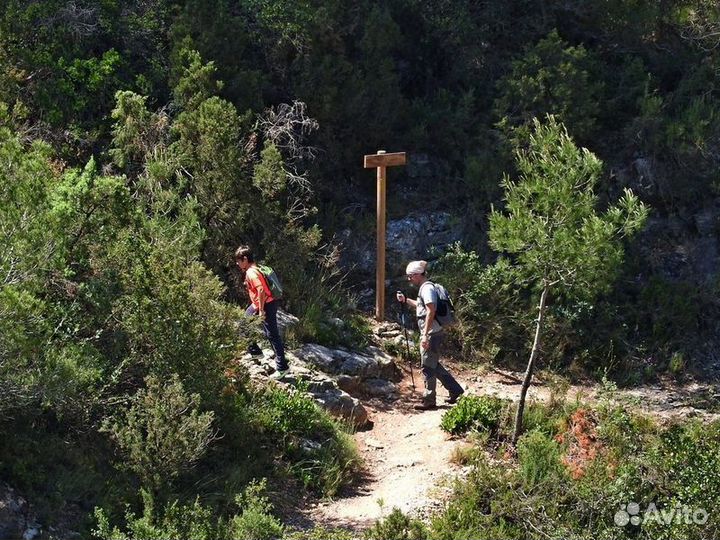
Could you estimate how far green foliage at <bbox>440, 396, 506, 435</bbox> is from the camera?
10.4m

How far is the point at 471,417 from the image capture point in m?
10.5

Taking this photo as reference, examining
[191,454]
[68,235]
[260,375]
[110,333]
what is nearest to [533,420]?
[260,375]

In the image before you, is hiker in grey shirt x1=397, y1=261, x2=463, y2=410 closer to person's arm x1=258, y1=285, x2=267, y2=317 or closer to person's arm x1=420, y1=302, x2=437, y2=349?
person's arm x1=420, y1=302, x2=437, y2=349

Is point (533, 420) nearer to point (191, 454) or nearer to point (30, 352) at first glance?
point (191, 454)

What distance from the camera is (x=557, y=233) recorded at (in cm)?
964

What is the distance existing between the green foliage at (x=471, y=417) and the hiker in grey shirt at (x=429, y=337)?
614 millimetres

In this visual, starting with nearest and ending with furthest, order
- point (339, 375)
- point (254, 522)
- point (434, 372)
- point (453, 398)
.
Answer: point (254, 522) < point (434, 372) < point (453, 398) < point (339, 375)

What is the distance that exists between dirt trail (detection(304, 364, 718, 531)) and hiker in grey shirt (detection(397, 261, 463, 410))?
11.3 inches

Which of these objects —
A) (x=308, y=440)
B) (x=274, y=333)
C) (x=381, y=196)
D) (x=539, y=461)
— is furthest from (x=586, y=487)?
(x=381, y=196)

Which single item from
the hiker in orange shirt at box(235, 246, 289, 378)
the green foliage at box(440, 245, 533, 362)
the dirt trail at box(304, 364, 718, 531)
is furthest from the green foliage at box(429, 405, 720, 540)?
the green foliage at box(440, 245, 533, 362)

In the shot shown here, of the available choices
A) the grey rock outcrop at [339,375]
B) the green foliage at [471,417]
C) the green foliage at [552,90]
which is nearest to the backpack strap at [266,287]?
the grey rock outcrop at [339,375]

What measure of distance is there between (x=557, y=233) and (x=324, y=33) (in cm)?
623

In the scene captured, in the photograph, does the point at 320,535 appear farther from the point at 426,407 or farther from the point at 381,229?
the point at 381,229

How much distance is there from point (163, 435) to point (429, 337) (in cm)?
355
